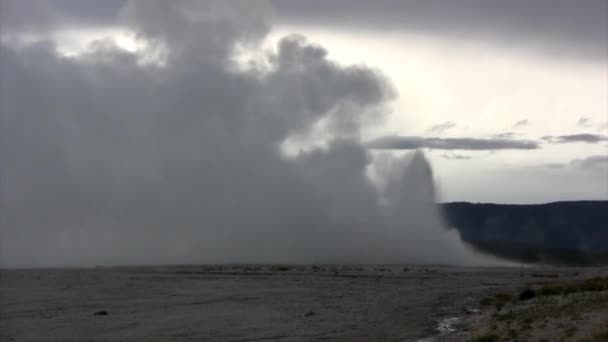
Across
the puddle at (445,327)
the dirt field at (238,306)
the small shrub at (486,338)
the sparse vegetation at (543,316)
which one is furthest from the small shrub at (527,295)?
the small shrub at (486,338)

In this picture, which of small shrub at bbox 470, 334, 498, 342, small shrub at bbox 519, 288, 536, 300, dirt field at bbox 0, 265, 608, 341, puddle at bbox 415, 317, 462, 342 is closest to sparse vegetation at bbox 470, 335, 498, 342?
small shrub at bbox 470, 334, 498, 342

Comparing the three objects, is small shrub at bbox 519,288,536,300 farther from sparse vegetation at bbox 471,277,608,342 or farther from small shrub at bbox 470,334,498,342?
small shrub at bbox 470,334,498,342

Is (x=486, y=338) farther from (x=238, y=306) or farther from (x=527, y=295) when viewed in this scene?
(x=238, y=306)

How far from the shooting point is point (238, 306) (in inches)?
1331

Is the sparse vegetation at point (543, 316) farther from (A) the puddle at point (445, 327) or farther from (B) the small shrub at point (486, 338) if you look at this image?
(A) the puddle at point (445, 327)

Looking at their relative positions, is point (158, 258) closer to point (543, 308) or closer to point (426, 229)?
point (426, 229)

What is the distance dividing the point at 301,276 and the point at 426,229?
43215 millimetres

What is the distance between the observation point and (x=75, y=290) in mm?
41406

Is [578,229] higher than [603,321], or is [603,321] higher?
[578,229]

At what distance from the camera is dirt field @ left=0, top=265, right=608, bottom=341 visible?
25.1m

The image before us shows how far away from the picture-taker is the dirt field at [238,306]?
987 inches

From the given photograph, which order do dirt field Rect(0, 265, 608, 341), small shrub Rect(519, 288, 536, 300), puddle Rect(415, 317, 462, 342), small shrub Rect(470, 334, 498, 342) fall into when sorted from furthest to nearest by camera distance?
small shrub Rect(519, 288, 536, 300) < dirt field Rect(0, 265, 608, 341) < puddle Rect(415, 317, 462, 342) < small shrub Rect(470, 334, 498, 342)

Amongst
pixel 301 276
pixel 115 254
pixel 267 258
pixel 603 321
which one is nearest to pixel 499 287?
pixel 301 276

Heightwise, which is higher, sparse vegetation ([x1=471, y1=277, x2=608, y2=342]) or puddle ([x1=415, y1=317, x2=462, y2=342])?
sparse vegetation ([x1=471, y1=277, x2=608, y2=342])
